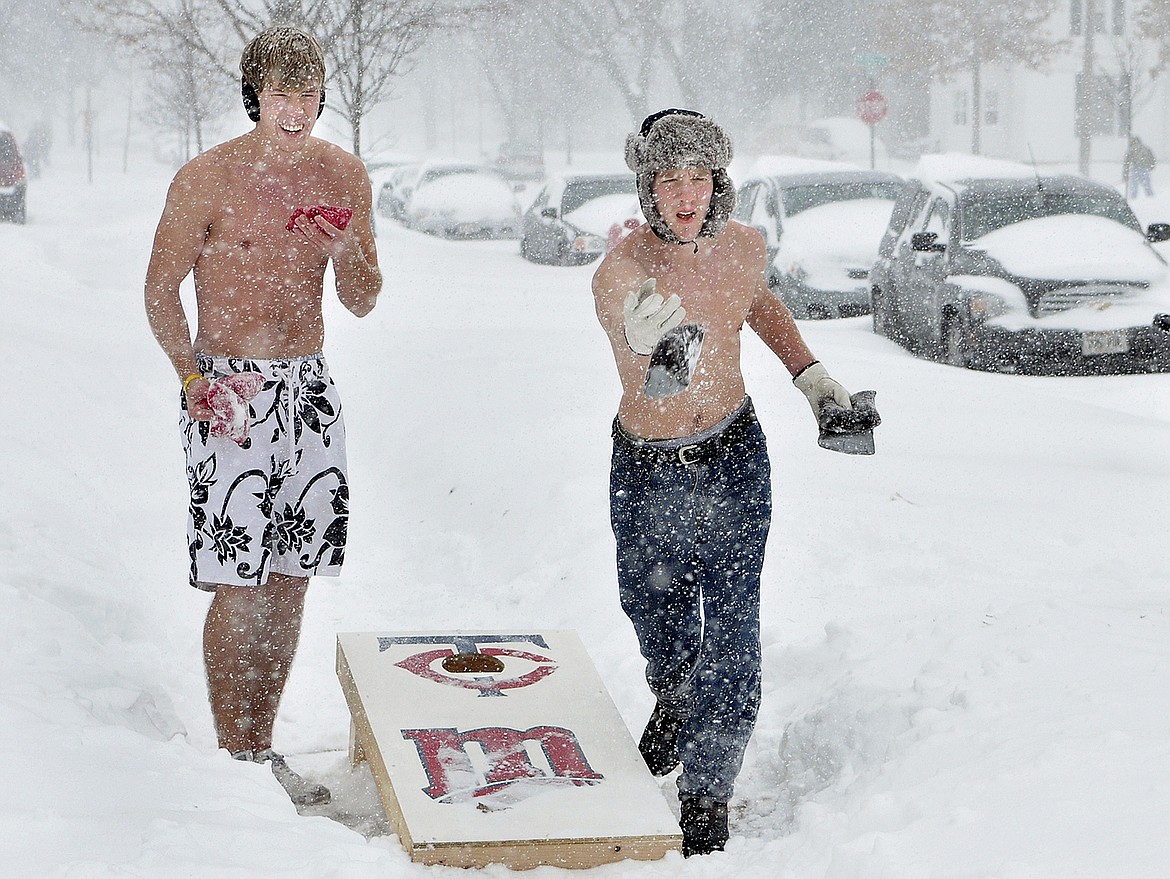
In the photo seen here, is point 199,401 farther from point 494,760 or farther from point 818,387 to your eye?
point 818,387

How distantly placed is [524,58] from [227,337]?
146 ft

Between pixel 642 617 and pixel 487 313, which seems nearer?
pixel 642 617

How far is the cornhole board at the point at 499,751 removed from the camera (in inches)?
132

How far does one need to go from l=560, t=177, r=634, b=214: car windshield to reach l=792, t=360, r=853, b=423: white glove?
1444 centimetres

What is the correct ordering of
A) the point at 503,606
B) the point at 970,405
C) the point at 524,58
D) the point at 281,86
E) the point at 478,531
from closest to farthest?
the point at 281,86
the point at 503,606
the point at 478,531
the point at 970,405
the point at 524,58

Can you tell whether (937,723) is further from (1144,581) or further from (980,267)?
(980,267)

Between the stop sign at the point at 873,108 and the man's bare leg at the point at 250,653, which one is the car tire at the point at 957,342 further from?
the stop sign at the point at 873,108

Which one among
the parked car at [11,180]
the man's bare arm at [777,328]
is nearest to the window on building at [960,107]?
the parked car at [11,180]

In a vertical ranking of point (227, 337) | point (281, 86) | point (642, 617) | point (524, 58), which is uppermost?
point (524, 58)

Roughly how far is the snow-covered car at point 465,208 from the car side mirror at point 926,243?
1301 centimetres

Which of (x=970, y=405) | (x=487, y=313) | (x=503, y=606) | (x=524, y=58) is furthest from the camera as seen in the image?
(x=524, y=58)

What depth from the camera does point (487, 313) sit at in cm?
1273

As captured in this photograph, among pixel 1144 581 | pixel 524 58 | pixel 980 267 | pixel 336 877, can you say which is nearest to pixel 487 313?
pixel 980 267

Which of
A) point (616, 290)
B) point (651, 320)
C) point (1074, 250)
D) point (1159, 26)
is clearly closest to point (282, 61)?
point (616, 290)
